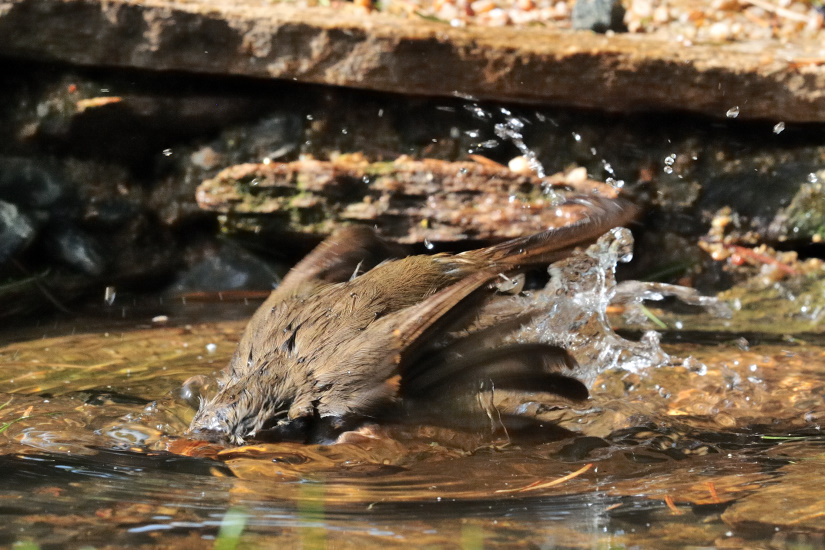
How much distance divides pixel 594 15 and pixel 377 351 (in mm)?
2728

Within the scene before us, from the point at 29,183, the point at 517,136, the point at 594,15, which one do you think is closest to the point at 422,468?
the point at 517,136

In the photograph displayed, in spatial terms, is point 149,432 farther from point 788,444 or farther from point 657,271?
point 657,271

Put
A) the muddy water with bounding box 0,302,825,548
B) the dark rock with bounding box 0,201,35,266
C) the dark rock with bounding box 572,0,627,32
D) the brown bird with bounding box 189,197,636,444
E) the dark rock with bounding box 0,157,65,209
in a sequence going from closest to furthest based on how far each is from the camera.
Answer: the muddy water with bounding box 0,302,825,548 → the brown bird with bounding box 189,197,636,444 → the dark rock with bounding box 0,201,35,266 → the dark rock with bounding box 0,157,65,209 → the dark rock with bounding box 572,0,627,32

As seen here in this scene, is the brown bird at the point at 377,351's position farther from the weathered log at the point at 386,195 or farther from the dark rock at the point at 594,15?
the dark rock at the point at 594,15

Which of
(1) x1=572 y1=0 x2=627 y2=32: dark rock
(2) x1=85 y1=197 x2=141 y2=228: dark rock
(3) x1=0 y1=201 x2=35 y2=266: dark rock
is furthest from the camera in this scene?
(1) x1=572 y1=0 x2=627 y2=32: dark rock

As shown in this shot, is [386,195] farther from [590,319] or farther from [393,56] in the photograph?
[590,319]

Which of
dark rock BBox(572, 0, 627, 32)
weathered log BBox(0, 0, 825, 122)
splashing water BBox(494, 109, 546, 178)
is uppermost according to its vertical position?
dark rock BBox(572, 0, 627, 32)

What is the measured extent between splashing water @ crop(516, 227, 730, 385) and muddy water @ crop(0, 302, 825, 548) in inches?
2.6

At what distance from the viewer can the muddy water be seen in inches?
69.4

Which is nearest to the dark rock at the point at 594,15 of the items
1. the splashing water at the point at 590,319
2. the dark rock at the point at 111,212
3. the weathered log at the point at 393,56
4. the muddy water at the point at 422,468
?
the weathered log at the point at 393,56

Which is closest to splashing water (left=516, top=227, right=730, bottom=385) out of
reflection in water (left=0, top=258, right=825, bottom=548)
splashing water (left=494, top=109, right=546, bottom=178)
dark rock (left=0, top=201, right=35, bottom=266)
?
reflection in water (left=0, top=258, right=825, bottom=548)

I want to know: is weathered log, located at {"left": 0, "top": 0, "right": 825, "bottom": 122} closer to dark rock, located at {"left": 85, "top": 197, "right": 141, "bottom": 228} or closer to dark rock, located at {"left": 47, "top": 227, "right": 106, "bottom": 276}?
dark rock, located at {"left": 85, "top": 197, "right": 141, "bottom": 228}

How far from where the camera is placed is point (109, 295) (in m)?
4.21

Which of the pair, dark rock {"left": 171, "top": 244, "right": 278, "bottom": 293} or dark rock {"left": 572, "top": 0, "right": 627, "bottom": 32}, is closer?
dark rock {"left": 171, "top": 244, "right": 278, "bottom": 293}
